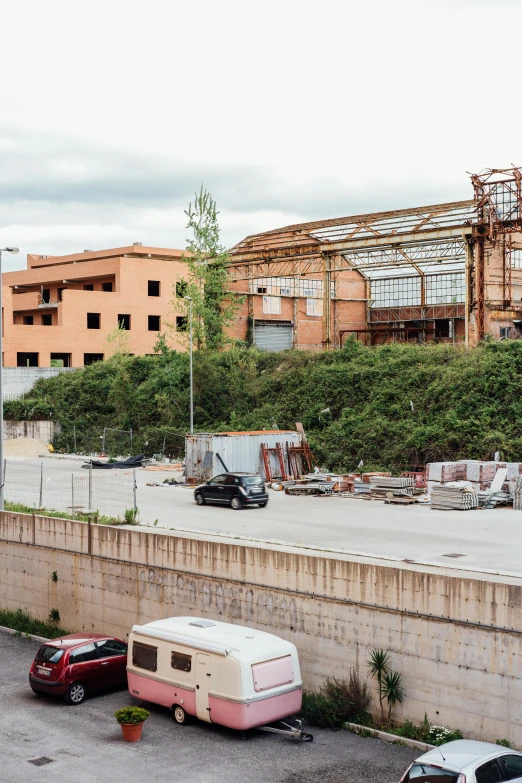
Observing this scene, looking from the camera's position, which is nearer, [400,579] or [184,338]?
[400,579]

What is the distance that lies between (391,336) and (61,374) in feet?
79.5

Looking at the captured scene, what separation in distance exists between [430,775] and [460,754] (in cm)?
72

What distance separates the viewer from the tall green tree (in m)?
55.5

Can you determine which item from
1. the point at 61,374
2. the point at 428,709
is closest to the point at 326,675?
the point at 428,709

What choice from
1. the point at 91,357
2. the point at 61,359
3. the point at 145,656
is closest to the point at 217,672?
the point at 145,656

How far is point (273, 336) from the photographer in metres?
66.0

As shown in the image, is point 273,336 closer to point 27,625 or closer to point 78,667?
point 27,625

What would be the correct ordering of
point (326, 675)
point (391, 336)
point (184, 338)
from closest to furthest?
point (326, 675)
point (184, 338)
point (391, 336)

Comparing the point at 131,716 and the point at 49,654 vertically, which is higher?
the point at 49,654

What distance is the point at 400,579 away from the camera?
16922mm

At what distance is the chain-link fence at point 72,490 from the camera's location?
28.2 meters

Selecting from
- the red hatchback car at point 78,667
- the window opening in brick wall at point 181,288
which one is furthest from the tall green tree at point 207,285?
the red hatchback car at point 78,667

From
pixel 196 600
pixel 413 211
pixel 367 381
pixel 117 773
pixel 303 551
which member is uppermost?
pixel 413 211

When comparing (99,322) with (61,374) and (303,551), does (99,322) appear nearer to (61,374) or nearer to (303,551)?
(61,374)
